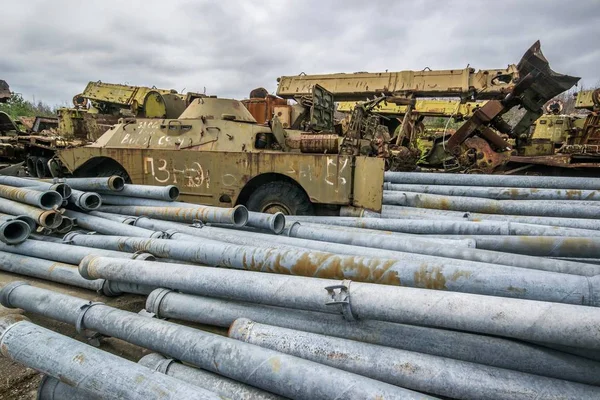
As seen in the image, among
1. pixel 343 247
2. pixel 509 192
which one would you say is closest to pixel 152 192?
pixel 343 247

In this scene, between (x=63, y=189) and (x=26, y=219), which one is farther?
(x=63, y=189)

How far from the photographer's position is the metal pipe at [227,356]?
180cm

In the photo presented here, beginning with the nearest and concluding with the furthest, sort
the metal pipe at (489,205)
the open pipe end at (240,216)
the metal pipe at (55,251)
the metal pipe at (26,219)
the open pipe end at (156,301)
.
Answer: the open pipe end at (156,301) → the metal pipe at (55,251) → the metal pipe at (26,219) → the open pipe end at (240,216) → the metal pipe at (489,205)

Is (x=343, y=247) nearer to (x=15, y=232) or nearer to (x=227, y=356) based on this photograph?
(x=227, y=356)

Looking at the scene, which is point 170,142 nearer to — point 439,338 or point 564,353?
point 439,338

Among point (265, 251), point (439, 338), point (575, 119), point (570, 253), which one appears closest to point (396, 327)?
point (439, 338)

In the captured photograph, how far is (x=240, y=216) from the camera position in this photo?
14.2 ft

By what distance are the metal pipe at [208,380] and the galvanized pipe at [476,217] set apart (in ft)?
11.8

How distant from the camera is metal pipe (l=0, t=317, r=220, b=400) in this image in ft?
5.89

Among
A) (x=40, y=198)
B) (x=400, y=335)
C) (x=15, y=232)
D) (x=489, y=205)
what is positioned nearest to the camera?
(x=400, y=335)

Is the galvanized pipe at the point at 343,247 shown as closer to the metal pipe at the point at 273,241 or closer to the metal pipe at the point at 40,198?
the metal pipe at the point at 273,241

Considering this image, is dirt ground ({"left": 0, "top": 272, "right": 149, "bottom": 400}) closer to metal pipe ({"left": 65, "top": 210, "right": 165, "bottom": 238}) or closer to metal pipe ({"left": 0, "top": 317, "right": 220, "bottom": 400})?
metal pipe ({"left": 0, "top": 317, "right": 220, "bottom": 400})

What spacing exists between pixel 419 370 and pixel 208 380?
114cm

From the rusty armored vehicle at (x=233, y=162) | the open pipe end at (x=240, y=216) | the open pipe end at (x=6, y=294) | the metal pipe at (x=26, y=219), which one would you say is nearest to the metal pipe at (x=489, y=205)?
the rusty armored vehicle at (x=233, y=162)
